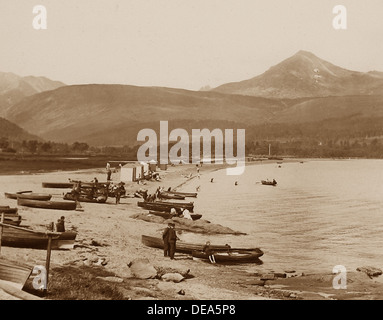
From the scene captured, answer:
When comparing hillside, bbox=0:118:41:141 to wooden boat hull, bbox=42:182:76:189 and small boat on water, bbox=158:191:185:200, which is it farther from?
small boat on water, bbox=158:191:185:200

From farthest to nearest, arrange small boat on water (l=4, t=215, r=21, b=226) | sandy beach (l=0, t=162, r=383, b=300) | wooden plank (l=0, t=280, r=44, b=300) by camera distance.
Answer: small boat on water (l=4, t=215, r=21, b=226) → sandy beach (l=0, t=162, r=383, b=300) → wooden plank (l=0, t=280, r=44, b=300)

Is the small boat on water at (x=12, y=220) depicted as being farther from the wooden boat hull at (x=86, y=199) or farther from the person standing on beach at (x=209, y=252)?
the wooden boat hull at (x=86, y=199)

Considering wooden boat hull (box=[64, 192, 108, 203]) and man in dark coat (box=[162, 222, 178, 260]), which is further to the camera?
wooden boat hull (box=[64, 192, 108, 203])

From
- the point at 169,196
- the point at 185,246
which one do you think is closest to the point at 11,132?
the point at 169,196

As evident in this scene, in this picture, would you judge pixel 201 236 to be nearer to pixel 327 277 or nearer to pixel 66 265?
pixel 327 277

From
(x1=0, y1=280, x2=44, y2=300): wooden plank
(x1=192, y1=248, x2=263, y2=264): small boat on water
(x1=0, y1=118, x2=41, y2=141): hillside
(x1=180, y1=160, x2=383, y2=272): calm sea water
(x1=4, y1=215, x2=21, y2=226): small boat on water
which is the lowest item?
(x1=180, y1=160, x2=383, y2=272): calm sea water

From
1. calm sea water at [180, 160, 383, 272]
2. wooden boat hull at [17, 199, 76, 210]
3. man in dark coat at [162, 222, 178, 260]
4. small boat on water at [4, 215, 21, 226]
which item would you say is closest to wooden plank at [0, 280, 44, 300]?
small boat on water at [4, 215, 21, 226]

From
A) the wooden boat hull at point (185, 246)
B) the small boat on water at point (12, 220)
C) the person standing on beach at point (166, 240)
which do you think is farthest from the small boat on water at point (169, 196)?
the person standing on beach at point (166, 240)

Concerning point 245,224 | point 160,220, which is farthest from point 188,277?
point 245,224

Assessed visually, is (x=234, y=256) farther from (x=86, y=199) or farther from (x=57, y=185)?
(x=57, y=185)
